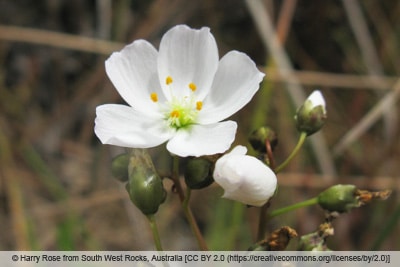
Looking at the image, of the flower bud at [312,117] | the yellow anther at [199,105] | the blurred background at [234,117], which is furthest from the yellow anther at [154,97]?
the blurred background at [234,117]

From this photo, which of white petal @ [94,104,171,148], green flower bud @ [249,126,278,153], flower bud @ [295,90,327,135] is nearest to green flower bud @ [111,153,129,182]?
white petal @ [94,104,171,148]

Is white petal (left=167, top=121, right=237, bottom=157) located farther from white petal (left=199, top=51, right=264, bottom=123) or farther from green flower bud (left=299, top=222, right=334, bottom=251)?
green flower bud (left=299, top=222, right=334, bottom=251)

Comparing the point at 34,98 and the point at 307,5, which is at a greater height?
A: the point at 307,5

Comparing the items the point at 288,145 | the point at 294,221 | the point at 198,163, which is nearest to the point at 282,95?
the point at 288,145

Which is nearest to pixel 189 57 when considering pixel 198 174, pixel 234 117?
pixel 198 174

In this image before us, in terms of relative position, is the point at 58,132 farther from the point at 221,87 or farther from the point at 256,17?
the point at 221,87

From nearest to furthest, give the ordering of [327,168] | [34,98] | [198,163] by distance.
Answer: [198,163] < [327,168] < [34,98]

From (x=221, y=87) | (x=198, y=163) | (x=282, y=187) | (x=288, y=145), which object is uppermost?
(x=288, y=145)
